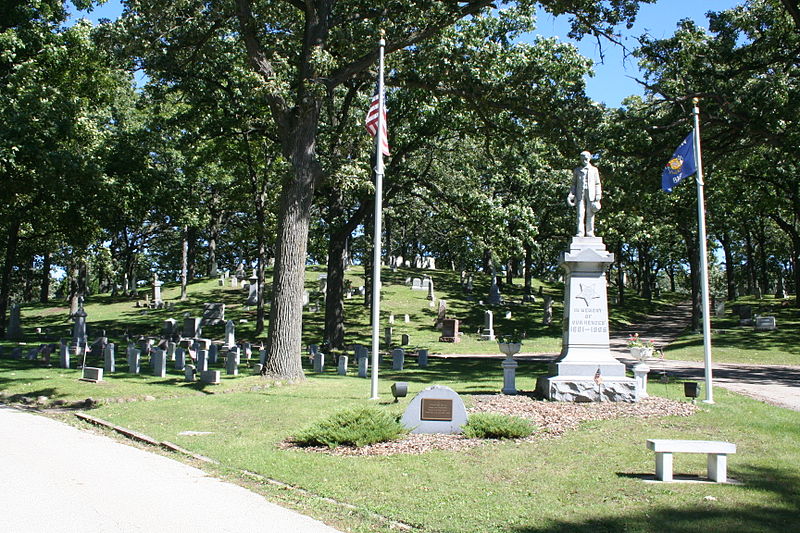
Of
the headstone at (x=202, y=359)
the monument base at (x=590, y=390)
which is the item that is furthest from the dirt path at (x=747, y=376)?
the headstone at (x=202, y=359)

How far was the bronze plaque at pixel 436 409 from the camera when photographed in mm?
10031

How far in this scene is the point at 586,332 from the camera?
44.2 ft

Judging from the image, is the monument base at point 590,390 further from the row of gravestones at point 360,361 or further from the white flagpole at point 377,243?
the row of gravestones at point 360,361

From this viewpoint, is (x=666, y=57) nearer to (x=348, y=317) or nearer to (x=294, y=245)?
(x=294, y=245)

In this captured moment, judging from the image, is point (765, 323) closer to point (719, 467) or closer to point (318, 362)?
point (318, 362)

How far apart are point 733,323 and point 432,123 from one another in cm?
2374

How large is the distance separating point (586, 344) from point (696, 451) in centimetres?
641

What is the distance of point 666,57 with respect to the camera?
19.5 metres

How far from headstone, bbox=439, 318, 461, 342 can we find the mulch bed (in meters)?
17.8

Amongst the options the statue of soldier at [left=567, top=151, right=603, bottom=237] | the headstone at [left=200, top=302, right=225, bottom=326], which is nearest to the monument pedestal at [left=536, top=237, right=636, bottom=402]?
the statue of soldier at [left=567, top=151, right=603, bottom=237]

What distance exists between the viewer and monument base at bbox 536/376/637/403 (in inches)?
499

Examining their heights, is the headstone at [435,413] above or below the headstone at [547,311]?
below

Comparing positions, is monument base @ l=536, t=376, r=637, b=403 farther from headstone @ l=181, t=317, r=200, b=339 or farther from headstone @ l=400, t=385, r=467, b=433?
headstone @ l=181, t=317, r=200, b=339

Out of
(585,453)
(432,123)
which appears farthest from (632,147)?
(585,453)
